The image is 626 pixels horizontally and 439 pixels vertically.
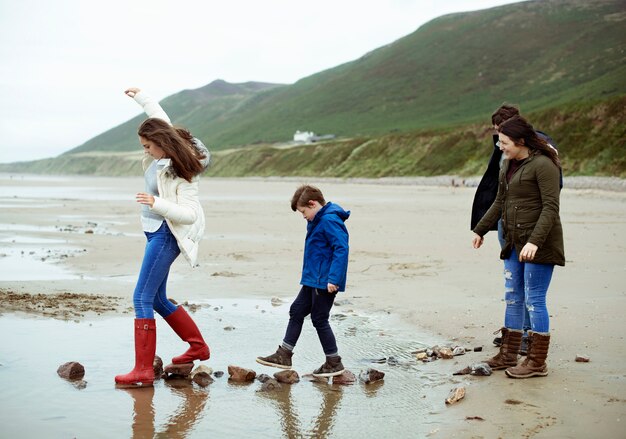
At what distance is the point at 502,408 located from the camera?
505cm

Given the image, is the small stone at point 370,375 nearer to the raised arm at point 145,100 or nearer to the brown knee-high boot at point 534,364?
the brown knee-high boot at point 534,364

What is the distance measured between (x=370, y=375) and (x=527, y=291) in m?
1.48

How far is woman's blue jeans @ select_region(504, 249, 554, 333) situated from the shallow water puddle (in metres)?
0.85

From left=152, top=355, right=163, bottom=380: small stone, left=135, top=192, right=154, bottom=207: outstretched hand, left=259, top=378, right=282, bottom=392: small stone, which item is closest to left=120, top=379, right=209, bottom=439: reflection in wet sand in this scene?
left=152, top=355, right=163, bottom=380: small stone

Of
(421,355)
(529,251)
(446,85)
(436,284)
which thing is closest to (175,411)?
(421,355)

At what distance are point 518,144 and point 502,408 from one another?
7.43 feet

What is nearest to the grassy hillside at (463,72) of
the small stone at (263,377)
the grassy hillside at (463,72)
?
the grassy hillside at (463,72)

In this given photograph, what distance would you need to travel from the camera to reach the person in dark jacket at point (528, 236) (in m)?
5.87

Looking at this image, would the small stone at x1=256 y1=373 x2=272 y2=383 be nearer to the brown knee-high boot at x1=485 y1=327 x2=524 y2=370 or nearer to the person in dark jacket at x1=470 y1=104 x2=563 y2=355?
the brown knee-high boot at x1=485 y1=327 x2=524 y2=370

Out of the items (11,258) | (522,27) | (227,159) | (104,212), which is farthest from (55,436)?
(522,27)

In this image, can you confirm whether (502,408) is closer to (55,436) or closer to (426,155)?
(55,436)

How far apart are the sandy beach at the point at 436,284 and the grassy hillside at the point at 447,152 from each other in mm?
33052

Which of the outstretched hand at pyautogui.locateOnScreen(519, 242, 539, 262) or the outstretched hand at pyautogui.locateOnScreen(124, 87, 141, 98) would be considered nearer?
the outstretched hand at pyautogui.locateOnScreen(519, 242, 539, 262)

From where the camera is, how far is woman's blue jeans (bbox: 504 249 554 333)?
6008 millimetres
